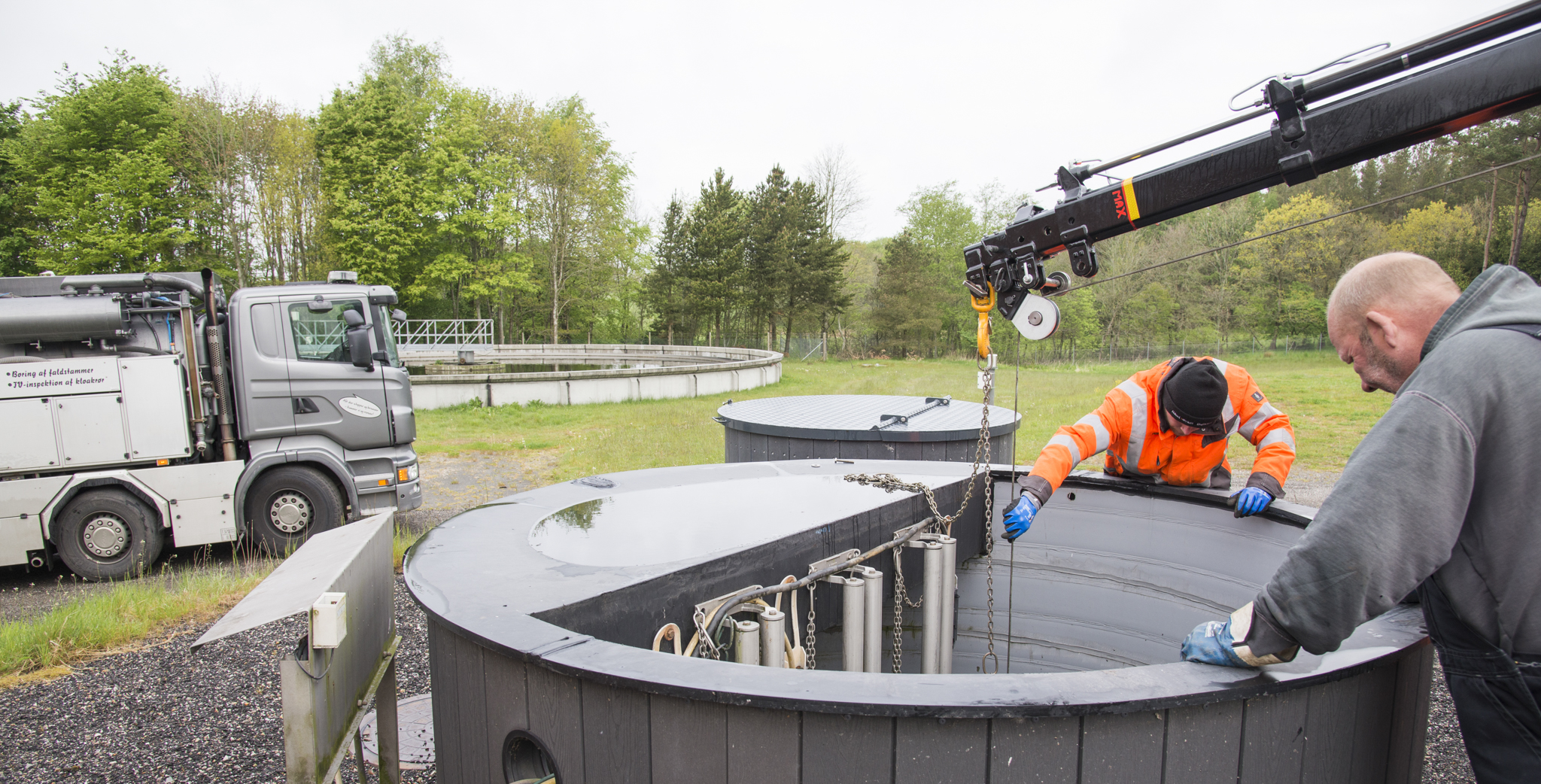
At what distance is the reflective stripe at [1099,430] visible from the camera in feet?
12.4

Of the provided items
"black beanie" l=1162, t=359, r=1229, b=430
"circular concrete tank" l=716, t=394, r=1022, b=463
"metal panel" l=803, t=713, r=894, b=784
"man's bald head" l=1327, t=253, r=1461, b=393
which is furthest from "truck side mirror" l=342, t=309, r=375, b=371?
"man's bald head" l=1327, t=253, r=1461, b=393

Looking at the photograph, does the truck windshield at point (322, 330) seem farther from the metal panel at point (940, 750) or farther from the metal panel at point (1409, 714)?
the metal panel at point (1409, 714)

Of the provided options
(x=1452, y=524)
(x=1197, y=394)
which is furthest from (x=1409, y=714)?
(x=1197, y=394)

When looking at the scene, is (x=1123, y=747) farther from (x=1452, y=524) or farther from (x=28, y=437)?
(x=28, y=437)

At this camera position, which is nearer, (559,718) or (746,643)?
(559,718)

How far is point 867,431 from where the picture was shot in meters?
6.41

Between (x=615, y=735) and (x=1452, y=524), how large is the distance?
1871mm

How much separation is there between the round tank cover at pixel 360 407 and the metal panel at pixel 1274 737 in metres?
7.81

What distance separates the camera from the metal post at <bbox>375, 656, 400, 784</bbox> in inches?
118

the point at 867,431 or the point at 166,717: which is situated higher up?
the point at 867,431

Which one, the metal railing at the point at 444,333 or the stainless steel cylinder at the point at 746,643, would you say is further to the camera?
the metal railing at the point at 444,333

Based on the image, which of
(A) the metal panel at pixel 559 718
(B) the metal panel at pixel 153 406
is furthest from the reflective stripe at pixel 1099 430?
(B) the metal panel at pixel 153 406

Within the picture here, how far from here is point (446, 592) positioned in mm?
2408

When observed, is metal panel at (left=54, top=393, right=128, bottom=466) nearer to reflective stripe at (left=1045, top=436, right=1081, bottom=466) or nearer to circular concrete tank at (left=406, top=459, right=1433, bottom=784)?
circular concrete tank at (left=406, top=459, right=1433, bottom=784)
